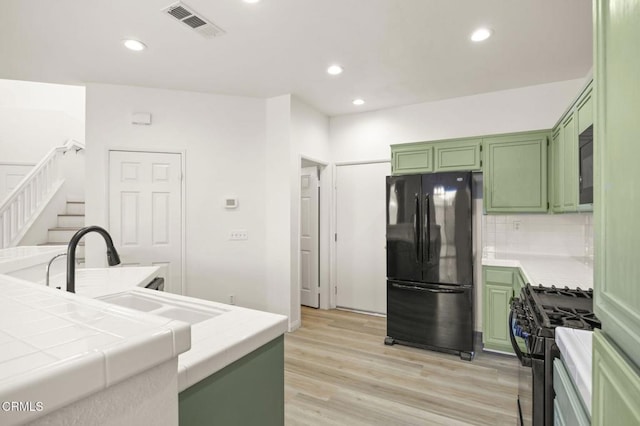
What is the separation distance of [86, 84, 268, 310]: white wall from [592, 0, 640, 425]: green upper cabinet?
3370mm

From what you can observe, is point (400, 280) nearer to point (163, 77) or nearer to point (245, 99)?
point (245, 99)

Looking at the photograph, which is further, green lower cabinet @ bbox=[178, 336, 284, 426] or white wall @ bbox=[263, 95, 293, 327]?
white wall @ bbox=[263, 95, 293, 327]

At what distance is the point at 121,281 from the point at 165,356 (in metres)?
1.67

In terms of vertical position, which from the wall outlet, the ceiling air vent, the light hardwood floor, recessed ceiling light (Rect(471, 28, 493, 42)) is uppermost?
the ceiling air vent

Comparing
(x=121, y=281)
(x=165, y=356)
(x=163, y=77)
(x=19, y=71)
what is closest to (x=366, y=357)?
(x=121, y=281)

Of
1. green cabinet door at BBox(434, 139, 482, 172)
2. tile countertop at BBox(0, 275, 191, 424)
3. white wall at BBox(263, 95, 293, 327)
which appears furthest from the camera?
white wall at BBox(263, 95, 293, 327)

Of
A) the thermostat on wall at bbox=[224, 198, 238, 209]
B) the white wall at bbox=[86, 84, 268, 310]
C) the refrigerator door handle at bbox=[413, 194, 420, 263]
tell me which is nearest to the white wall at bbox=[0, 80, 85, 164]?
the white wall at bbox=[86, 84, 268, 310]

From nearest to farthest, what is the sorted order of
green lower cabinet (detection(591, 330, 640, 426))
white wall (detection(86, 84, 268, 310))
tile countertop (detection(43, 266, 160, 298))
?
green lower cabinet (detection(591, 330, 640, 426)) → tile countertop (detection(43, 266, 160, 298)) → white wall (detection(86, 84, 268, 310))

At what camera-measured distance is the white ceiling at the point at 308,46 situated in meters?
2.17

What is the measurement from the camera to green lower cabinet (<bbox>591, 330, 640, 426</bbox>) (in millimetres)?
542

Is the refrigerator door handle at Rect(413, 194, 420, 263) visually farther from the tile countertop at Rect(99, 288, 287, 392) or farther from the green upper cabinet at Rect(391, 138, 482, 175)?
the tile countertop at Rect(99, 288, 287, 392)

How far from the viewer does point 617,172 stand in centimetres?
63

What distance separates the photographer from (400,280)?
3305 millimetres

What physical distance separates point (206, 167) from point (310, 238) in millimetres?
1749
